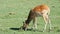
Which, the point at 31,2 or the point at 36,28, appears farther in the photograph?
the point at 31,2

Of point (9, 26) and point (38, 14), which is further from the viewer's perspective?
point (9, 26)

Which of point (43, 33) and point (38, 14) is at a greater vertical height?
point (38, 14)

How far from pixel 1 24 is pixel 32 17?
7.00 ft

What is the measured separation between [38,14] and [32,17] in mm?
439

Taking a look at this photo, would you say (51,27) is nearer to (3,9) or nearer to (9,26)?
(9,26)

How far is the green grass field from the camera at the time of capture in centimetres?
1198

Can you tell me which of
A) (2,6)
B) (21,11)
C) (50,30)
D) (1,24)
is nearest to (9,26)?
(1,24)

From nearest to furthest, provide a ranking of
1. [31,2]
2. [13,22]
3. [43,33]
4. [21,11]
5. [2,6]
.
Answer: [43,33]
[13,22]
[21,11]
[2,6]
[31,2]

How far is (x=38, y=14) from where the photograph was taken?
1189 cm

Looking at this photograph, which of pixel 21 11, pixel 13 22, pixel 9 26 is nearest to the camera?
pixel 9 26

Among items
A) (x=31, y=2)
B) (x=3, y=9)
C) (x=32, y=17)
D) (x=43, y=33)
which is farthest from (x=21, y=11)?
(x=43, y=33)

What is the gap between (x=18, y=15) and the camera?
16.4 metres

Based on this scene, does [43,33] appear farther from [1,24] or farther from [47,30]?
[1,24]

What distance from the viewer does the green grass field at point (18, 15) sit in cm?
1198
